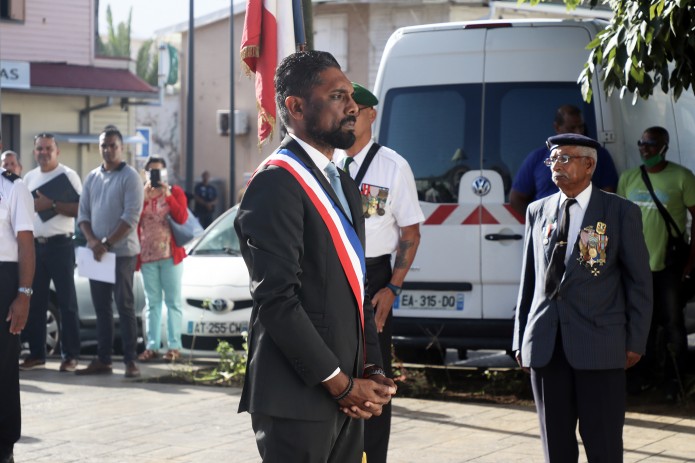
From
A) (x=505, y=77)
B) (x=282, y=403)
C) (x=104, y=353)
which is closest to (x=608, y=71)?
(x=505, y=77)

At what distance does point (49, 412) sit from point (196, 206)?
24.4 m

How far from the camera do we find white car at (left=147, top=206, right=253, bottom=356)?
11.5 metres

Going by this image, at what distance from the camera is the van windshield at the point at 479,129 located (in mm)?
9469

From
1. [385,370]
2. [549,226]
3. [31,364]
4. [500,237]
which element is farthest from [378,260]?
[31,364]

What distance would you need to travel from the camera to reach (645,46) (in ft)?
24.8

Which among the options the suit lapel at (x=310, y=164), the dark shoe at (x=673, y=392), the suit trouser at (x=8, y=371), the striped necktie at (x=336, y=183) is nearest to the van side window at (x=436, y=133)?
the dark shoe at (x=673, y=392)

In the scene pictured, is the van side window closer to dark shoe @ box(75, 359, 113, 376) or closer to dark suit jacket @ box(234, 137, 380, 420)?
dark shoe @ box(75, 359, 113, 376)

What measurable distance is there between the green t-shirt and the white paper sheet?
4.39 m

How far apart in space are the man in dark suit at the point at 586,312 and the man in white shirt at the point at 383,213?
3.02 feet

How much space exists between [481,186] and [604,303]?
146 inches

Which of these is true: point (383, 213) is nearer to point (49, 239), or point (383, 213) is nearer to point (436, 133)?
point (436, 133)

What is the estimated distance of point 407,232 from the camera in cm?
675

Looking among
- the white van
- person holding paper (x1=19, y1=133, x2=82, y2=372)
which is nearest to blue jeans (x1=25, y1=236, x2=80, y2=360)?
person holding paper (x1=19, y1=133, x2=82, y2=372)

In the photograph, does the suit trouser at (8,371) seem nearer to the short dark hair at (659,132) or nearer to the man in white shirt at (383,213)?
the man in white shirt at (383,213)
